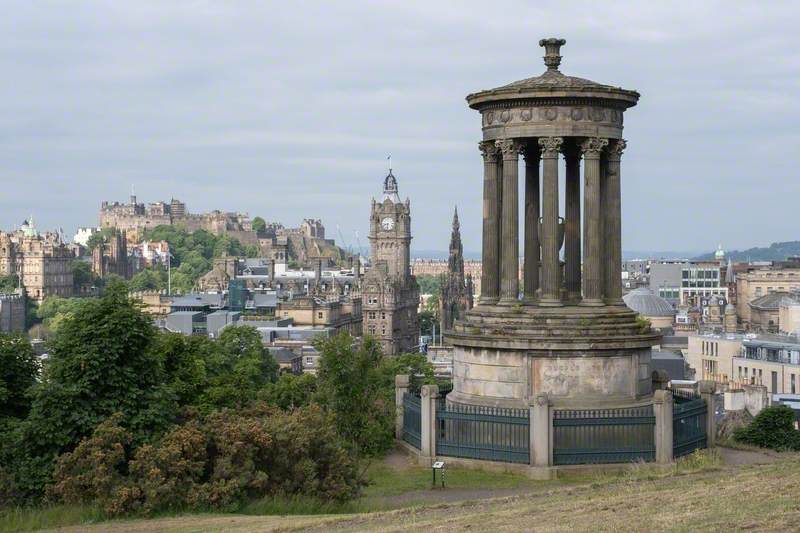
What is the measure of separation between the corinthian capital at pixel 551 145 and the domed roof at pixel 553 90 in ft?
3.52

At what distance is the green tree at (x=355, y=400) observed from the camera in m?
46.8

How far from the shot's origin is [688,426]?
1724 inches


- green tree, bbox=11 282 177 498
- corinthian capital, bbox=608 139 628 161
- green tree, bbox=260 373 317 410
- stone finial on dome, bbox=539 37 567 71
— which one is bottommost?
green tree, bbox=260 373 317 410

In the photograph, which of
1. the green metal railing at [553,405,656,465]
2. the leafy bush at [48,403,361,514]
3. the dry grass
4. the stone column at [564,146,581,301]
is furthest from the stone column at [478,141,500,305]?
the dry grass

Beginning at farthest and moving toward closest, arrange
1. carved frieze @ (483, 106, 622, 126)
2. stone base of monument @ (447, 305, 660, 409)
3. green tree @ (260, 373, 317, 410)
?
green tree @ (260, 373, 317, 410) → carved frieze @ (483, 106, 622, 126) → stone base of monument @ (447, 305, 660, 409)

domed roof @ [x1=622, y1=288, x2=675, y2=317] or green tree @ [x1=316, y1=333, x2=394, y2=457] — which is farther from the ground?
domed roof @ [x1=622, y1=288, x2=675, y2=317]

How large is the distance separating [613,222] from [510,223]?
261 centimetres

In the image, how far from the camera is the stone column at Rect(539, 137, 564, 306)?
42.8 metres

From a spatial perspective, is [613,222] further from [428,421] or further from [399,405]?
[399,405]

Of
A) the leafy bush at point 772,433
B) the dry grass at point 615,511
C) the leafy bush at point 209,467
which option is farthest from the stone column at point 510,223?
the leafy bush at point 772,433

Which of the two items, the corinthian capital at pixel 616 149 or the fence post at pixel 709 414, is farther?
the fence post at pixel 709 414

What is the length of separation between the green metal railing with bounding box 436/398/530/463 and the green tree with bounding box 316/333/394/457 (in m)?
2.31

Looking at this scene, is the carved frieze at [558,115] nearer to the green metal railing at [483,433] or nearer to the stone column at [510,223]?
the stone column at [510,223]

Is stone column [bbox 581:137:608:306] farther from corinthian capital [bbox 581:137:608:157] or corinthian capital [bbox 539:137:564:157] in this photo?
corinthian capital [bbox 539:137:564:157]
